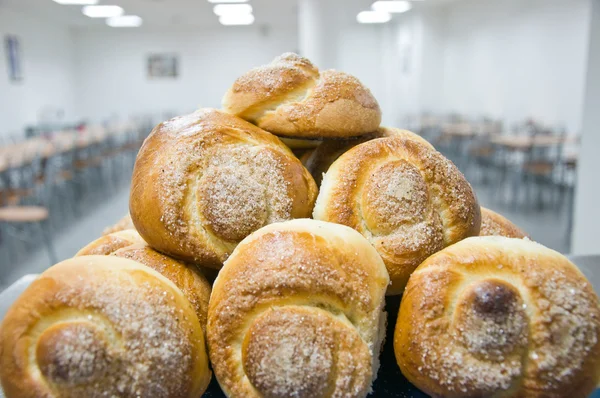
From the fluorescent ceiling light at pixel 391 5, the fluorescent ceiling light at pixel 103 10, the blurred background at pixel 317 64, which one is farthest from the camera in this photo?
the fluorescent ceiling light at pixel 103 10

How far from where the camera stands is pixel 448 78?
1273 centimetres

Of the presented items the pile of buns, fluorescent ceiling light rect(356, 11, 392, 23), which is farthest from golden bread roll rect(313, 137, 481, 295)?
fluorescent ceiling light rect(356, 11, 392, 23)

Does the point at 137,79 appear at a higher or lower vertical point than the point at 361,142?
higher

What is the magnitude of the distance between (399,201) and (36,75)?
13486 millimetres

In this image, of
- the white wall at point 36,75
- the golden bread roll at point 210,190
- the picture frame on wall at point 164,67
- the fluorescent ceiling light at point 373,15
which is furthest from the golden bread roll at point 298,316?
the picture frame on wall at point 164,67

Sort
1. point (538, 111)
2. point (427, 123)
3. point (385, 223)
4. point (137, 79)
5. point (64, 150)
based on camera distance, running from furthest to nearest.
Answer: point (137, 79)
point (427, 123)
point (538, 111)
point (64, 150)
point (385, 223)

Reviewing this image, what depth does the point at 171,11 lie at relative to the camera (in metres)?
11.6

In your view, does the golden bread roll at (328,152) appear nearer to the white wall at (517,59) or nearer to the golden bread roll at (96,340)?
the golden bread roll at (96,340)

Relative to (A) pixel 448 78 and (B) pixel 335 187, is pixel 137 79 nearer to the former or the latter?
(A) pixel 448 78

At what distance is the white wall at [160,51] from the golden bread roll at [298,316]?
1486 centimetres

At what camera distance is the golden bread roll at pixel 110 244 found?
1112 mm

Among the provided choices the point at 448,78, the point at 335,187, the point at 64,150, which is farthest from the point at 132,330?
the point at 448,78

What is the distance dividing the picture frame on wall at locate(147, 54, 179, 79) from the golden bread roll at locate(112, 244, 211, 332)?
607 inches

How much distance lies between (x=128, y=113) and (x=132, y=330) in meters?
16.0
